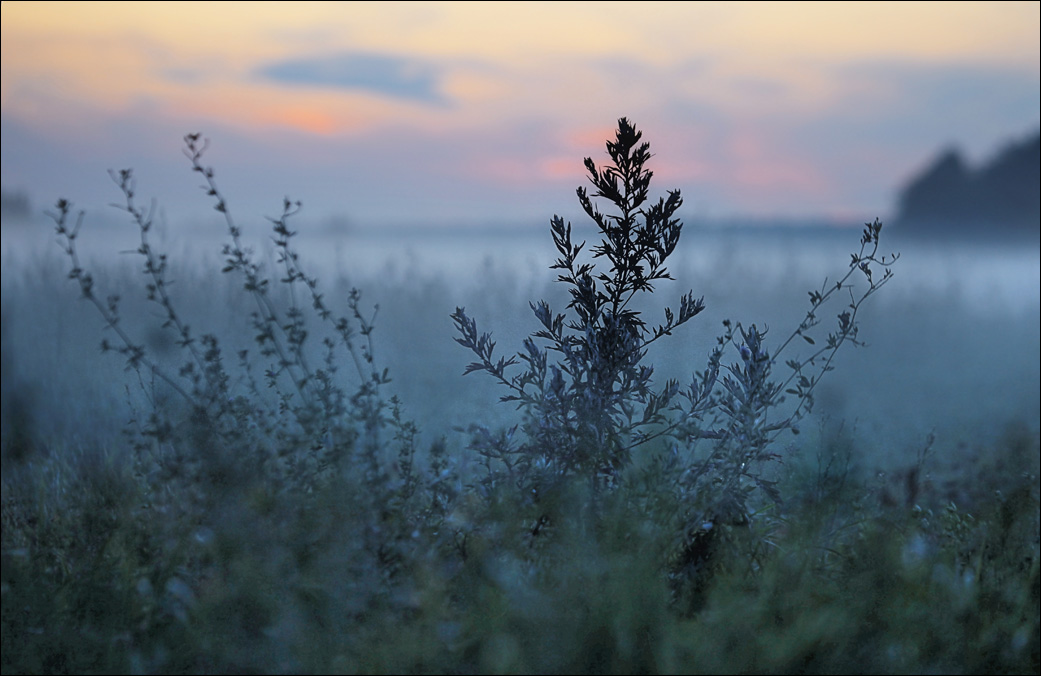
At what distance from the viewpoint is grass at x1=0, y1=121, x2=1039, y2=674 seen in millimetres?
2277

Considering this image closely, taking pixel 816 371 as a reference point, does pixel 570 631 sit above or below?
below

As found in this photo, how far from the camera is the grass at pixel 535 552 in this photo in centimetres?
228

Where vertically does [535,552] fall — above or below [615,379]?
below

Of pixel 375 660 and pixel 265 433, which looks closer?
pixel 375 660

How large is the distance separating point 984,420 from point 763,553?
349 centimetres

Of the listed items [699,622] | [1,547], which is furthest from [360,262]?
[699,622]

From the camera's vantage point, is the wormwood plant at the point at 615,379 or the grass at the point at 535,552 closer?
the grass at the point at 535,552

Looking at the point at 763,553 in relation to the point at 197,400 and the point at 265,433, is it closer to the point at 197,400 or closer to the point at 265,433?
the point at 265,433

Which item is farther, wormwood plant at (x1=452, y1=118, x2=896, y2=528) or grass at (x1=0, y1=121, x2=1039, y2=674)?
wormwood plant at (x1=452, y1=118, x2=896, y2=528)

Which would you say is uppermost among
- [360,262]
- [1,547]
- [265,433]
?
[360,262]

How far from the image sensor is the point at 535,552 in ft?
8.64

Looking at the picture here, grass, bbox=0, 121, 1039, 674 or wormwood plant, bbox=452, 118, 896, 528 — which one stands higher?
wormwood plant, bbox=452, 118, 896, 528

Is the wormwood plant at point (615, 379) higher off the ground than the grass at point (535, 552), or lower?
higher

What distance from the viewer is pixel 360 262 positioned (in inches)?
188
